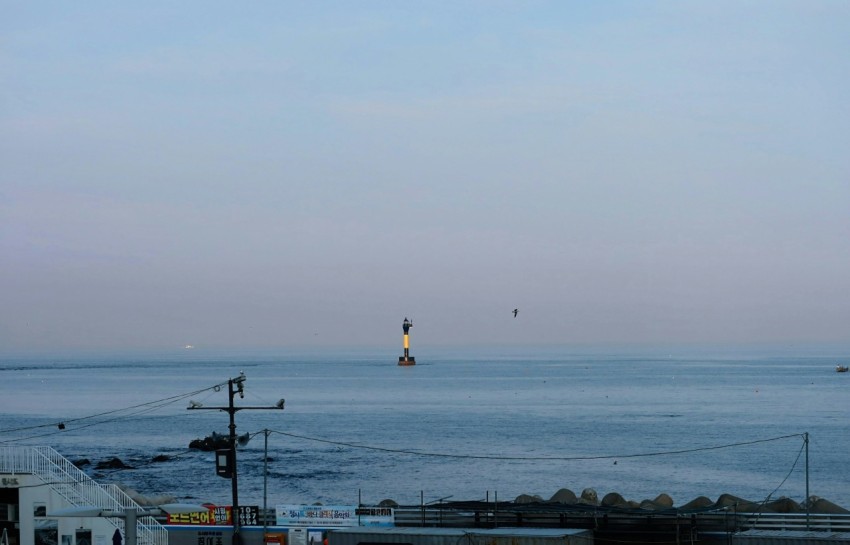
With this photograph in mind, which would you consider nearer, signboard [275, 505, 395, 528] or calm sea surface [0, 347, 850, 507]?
signboard [275, 505, 395, 528]

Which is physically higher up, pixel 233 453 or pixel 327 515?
pixel 233 453

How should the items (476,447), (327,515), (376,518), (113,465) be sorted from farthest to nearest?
(476,447) < (113,465) < (327,515) < (376,518)

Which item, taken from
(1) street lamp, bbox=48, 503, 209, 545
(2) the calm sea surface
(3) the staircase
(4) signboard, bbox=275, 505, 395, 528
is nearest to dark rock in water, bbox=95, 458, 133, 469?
(2) the calm sea surface

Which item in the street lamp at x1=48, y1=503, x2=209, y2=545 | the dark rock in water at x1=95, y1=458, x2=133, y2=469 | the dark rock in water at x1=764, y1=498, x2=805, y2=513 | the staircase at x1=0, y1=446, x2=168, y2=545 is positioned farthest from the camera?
the dark rock in water at x1=95, y1=458, x2=133, y2=469

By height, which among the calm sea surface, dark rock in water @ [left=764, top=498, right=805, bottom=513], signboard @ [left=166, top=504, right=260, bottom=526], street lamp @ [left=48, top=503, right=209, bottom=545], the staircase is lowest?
the calm sea surface

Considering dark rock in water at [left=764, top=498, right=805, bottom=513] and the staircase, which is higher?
the staircase

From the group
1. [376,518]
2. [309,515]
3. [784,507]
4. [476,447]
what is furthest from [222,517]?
[476,447]

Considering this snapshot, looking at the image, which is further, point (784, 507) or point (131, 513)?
point (784, 507)

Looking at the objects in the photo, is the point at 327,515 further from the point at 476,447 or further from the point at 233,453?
the point at 476,447

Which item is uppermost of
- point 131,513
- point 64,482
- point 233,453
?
point 131,513

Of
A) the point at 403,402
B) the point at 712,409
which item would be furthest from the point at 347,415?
the point at 712,409

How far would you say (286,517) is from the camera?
116 feet

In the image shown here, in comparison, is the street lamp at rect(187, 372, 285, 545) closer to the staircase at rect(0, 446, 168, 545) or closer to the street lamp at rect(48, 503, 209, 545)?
the staircase at rect(0, 446, 168, 545)

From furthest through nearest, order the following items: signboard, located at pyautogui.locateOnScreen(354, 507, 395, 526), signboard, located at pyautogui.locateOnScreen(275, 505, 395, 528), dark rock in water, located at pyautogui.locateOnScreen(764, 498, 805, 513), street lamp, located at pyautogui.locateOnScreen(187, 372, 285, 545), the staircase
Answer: dark rock in water, located at pyautogui.locateOnScreen(764, 498, 805, 513)
the staircase
signboard, located at pyautogui.locateOnScreen(275, 505, 395, 528)
signboard, located at pyautogui.locateOnScreen(354, 507, 395, 526)
street lamp, located at pyautogui.locateOnScreen(187, 372, 285, 545)
